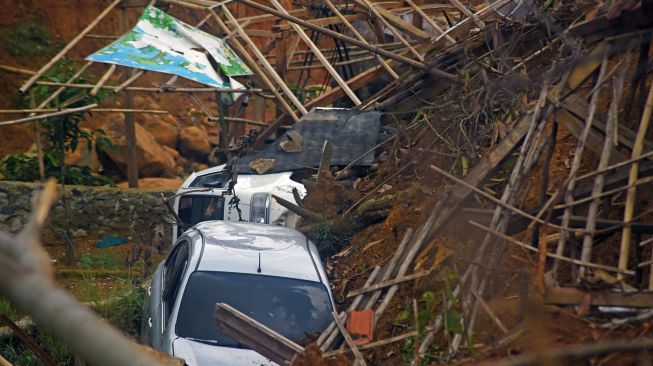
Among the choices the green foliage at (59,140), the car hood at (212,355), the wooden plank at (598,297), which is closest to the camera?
the wooden plank at (598,297)

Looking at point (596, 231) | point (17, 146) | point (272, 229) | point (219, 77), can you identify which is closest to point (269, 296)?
point (272, 229)

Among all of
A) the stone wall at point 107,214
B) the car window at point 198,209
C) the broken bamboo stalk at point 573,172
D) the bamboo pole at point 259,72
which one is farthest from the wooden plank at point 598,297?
the stone wall at point 107,214

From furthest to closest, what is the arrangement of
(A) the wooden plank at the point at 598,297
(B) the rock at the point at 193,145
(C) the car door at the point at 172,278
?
(B) the rock at the point at 193,145 < (C) the car door at the point at 172,278 < (A) the wooden plank at the point at 598,297

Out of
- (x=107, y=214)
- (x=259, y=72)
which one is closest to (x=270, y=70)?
(x=259, y=72)

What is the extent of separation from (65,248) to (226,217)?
488 cm

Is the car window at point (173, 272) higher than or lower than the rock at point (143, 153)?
higher

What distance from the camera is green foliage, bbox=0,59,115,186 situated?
536 inches

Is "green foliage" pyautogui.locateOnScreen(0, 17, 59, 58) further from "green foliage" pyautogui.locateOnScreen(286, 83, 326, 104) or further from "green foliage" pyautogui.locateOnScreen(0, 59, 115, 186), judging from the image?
"green foliage" pyautogui.locateOnScreen(286, 83, 326, 104)

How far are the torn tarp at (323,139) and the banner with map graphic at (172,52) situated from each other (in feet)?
3.20

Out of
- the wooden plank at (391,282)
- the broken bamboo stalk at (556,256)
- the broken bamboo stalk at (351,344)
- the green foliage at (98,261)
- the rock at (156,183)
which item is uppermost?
the broken bamboo stalk at (556,256)

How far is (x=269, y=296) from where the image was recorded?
6.44 meters

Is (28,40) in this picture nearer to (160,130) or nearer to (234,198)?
(160,130)

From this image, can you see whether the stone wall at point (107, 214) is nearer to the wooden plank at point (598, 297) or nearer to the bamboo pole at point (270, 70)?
the bamboo pole at point (270, 70)

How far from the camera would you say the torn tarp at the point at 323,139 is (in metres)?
10.8
